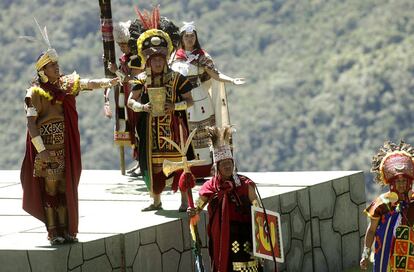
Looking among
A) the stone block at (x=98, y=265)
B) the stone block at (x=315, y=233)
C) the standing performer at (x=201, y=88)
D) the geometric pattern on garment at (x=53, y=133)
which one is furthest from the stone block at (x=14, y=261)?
the stone block at (x=315, y=233)

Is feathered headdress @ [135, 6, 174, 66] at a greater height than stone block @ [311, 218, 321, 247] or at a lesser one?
greater

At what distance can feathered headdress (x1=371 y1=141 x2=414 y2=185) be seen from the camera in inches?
488

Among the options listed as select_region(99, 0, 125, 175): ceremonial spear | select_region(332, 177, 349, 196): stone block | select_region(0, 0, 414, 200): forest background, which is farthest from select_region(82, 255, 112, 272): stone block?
select_region(0, 0, 414, 200): forest background

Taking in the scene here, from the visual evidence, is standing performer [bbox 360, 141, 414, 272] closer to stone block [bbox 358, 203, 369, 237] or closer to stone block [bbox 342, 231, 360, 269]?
stone block [bbox 342, 231, 360, 269]

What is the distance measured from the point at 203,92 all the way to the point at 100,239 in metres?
3.66

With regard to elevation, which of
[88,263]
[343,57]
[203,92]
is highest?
[343,57]

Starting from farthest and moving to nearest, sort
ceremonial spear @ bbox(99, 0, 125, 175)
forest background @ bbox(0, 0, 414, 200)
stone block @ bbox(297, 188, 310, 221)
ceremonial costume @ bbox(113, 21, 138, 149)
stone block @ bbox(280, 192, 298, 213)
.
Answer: forest background @ bbox(0, 0, 414, 200), ceremonial costume @ bbox(113, 21, 138, 149), ceremonial spear @ bbox(99, 0, 125, 175), stone block @ bbox(297, 188, 310, 221), stone block @ bbox(280, 192, 298, 213)

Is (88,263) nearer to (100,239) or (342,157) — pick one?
(100,239)

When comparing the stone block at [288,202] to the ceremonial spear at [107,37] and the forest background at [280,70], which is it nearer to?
the ceremonial spear at [107,37]

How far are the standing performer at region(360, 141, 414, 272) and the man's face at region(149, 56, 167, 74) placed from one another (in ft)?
8.24

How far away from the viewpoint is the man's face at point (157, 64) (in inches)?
558

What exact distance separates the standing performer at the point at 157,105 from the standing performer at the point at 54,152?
1.12 meters

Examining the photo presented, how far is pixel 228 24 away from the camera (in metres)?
86.6

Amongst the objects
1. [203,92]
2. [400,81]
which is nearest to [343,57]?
[400,81]
